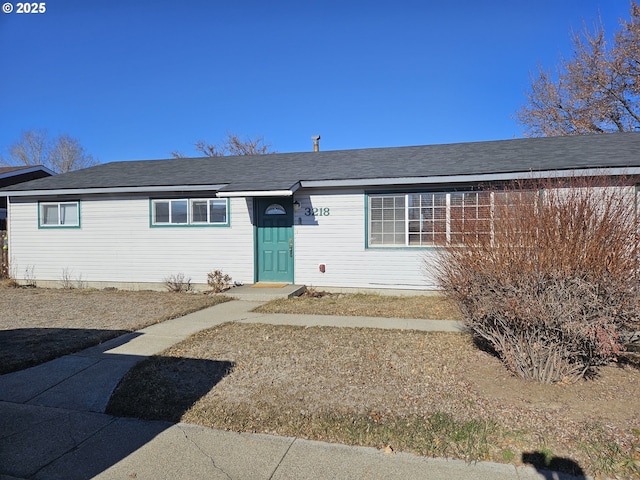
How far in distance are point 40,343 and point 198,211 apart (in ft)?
19.2

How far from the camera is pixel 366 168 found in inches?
434

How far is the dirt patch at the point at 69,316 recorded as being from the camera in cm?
598

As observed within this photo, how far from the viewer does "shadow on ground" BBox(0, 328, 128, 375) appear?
216 inches

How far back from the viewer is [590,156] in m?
9.37

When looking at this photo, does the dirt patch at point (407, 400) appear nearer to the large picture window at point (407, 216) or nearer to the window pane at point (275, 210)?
the large picture window at point (407, 216)

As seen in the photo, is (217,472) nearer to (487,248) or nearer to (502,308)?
(502,308)

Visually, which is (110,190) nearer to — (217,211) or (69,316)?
(217,211)

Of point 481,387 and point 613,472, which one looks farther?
point 481,387

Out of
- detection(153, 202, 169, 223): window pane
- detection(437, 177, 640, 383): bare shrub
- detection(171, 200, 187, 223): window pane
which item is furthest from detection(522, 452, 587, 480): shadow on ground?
detection(153, 202, 169, 223): window pane

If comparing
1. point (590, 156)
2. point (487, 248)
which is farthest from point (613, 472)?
point (590, 156)

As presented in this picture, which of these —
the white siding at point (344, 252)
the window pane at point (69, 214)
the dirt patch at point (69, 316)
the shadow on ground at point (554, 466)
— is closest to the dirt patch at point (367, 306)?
the white siding at point (344, 252)

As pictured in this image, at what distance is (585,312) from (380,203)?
266 inches

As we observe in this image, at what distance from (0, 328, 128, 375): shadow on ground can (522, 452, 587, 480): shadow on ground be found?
18.7 ft

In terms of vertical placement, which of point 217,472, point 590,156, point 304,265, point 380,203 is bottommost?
point 217,472
